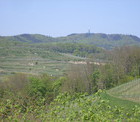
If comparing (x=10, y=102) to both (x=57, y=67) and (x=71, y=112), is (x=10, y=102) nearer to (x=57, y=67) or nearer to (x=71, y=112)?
(x=71, y=112)

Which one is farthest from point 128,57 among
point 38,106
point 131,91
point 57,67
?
point 38,106

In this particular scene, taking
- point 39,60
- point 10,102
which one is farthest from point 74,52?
point 10,102

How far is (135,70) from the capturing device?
163ft

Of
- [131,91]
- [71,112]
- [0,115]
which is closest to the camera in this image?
[71,112]

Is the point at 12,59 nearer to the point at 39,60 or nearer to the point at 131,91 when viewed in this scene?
the point at 39,60

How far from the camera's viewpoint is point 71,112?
6.79 meters

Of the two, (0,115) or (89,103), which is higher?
(89,103)

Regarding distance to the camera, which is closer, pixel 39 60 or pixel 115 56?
pixel 115 56

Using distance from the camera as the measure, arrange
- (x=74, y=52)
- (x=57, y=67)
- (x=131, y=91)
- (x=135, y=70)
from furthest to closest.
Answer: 1. (x=74, y=52)
2. (x=57, y=67)
3. (x=135, y=70)
4. (x=131, y=91)

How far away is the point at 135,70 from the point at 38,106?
44.1m

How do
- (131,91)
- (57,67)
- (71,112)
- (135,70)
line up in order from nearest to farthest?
(71,112), (131,91), (135,70), (57,67)

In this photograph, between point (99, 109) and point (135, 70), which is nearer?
point (99, 109)

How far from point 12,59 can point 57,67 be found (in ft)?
54.4

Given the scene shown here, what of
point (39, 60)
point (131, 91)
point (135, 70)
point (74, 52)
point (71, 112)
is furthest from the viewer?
point (74, 52)
